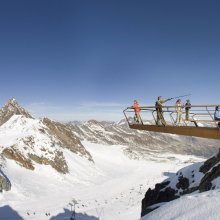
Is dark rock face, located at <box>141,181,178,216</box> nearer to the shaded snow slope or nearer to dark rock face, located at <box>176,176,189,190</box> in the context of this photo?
dark rock face, located at <box>176,176,189,190</box>

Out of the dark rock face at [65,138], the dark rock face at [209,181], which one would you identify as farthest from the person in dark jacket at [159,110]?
the dark rock face at [65,138]

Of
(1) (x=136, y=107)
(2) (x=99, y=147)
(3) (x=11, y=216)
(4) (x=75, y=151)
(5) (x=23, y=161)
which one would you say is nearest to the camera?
(1) (x=136, y=107)

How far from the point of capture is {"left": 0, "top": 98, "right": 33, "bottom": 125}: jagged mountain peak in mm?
100688

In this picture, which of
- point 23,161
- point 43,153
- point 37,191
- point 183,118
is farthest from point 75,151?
point 183,118

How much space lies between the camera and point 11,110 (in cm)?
10469

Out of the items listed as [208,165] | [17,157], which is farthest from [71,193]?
[208,165]

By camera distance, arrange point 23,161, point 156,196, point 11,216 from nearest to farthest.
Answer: point 156,196 → point 11,216 → point 23,161

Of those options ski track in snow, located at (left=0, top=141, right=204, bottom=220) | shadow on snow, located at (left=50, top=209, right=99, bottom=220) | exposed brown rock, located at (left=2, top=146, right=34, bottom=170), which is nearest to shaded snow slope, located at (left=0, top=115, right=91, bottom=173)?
exposed brown rock, located at (left=2, top=146, right=34, bottom=170)

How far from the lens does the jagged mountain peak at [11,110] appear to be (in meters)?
101

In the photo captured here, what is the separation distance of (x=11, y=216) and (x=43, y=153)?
2802 centimetres

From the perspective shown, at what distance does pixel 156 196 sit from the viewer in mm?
22688

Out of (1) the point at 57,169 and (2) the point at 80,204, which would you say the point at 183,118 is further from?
(1) the point at 57,169

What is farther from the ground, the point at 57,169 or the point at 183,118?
the point at 183,118

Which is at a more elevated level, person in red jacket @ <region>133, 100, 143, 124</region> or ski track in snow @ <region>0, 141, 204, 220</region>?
person in red jacket @ <region>133, 100, 143, 124</region>
